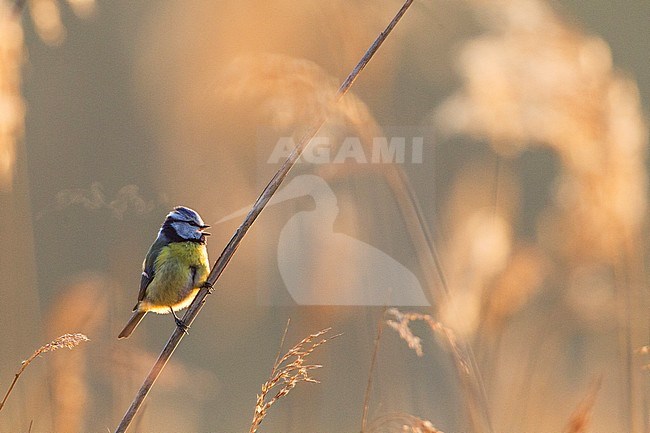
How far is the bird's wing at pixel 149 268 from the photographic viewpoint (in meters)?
3.14

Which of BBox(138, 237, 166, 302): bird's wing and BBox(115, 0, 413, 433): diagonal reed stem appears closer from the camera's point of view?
BBox(115, 0, 413, 433): diagonal reed stem

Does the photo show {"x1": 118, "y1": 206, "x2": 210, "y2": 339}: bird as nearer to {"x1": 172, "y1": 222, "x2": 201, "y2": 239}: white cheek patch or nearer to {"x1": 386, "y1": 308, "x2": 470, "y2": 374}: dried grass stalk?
{"x1": 172, "y1": 222, "x2": 201, "y2": 239}: white cheek patch

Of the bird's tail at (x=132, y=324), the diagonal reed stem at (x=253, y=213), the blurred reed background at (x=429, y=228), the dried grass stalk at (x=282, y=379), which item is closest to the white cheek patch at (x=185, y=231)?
the blurred reed background at (x=429, y=228)

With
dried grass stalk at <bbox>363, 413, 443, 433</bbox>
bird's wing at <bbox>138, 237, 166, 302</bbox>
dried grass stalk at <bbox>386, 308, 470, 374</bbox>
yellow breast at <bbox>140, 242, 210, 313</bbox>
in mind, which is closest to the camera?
dried grass stalk at <bbox>363, 413, 443, 433</bbox>

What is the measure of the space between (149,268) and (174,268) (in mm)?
161

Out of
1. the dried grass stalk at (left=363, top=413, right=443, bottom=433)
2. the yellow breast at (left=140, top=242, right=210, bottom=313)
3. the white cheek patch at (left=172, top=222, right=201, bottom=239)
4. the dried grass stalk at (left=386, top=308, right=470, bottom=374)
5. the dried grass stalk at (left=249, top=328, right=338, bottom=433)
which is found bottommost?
the dried grass stalk at (left=363, top=413, right=443, bottom=433)

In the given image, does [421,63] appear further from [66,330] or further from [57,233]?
[66,330]

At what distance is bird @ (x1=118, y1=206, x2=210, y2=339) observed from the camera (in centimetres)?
304

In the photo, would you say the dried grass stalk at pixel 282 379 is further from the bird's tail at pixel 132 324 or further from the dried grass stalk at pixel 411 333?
the bird's tail at pixel 132 324

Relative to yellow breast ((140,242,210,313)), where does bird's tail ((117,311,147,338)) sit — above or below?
below

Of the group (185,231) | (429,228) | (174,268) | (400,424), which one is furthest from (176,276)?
(400,424)

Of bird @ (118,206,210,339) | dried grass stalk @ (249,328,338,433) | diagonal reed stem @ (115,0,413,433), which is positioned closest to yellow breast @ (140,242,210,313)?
bird @ (118,206,210,339)

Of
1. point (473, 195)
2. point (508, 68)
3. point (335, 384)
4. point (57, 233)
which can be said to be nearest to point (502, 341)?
point (473, 195)

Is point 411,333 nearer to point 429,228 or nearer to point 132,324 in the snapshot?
point 429,228
